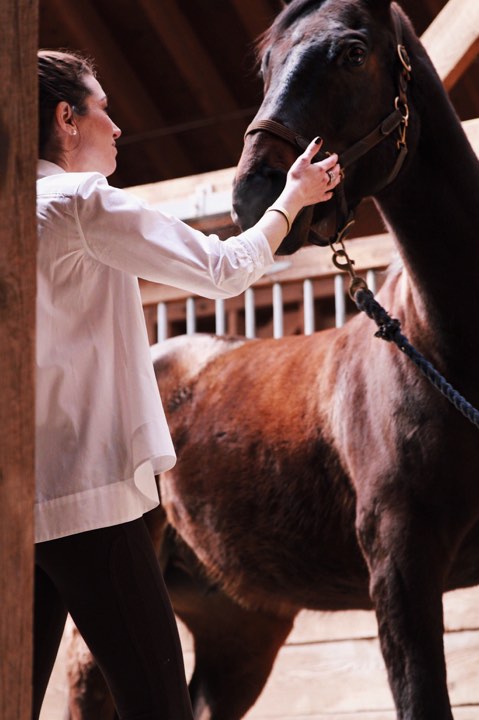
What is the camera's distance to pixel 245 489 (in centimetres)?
321

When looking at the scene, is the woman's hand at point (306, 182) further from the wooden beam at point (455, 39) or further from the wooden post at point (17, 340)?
the wooden beam at point (455, 39)

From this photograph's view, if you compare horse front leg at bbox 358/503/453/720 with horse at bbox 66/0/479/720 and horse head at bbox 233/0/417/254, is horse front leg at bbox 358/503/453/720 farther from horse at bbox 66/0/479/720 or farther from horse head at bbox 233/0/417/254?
horse head at bbox 233/0/417/254

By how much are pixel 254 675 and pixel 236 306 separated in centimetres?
191

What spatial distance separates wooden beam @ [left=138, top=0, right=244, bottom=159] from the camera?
6.29m

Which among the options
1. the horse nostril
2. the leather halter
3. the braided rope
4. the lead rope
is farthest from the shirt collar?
the braided rope

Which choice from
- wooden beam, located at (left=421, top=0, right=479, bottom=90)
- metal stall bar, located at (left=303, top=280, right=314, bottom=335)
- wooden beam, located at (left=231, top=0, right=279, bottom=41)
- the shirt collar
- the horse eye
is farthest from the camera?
wooden beam, located at (left=231, top=0, right=279, bottom=41)

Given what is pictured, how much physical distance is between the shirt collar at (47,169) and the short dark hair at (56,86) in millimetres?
51

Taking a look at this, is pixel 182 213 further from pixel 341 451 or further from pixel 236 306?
pixel 341 451

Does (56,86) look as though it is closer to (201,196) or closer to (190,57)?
(201,196)

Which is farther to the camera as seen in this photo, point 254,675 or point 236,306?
point 236,306

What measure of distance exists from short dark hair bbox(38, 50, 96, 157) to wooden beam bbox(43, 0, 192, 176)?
448 cm

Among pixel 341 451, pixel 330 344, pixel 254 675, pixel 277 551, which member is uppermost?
pixel 330 344

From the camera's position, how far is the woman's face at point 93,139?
1994 millimetres

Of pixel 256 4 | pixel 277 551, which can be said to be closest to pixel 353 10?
pixel 277 551
